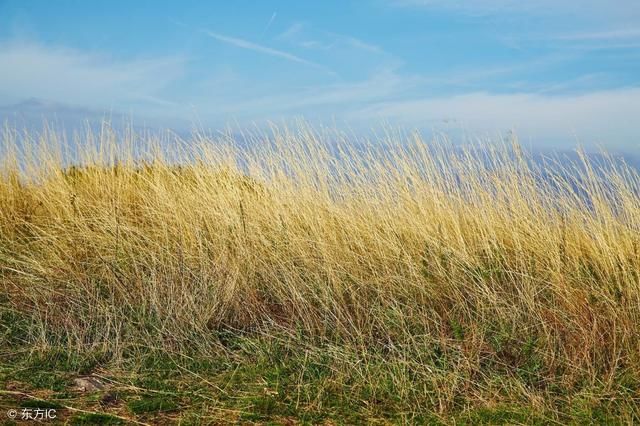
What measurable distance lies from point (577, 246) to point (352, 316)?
1.76 meters

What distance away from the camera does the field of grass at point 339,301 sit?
3229 millimetres

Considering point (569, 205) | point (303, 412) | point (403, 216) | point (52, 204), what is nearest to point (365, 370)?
point (303, 412)

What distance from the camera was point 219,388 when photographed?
330 centimetres

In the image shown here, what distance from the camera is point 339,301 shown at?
4.19 m

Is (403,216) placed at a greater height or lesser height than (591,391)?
greater

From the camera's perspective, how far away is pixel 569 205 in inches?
193

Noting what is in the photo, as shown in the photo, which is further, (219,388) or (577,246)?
(577,246)

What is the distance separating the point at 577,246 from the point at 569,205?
41 cm

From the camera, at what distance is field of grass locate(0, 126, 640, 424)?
3.23 m

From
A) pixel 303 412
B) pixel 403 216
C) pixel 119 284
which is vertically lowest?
pixel 303 412

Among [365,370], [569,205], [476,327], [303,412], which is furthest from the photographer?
[569,205]

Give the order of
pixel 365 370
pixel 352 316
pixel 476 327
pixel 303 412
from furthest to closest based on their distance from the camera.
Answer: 1. pixel 352 316
2. pixel 476 327
3. pixel 365 370
4. pixel 303 412

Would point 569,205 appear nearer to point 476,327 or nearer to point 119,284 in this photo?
point 476,327

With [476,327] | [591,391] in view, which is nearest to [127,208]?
[476,327]
